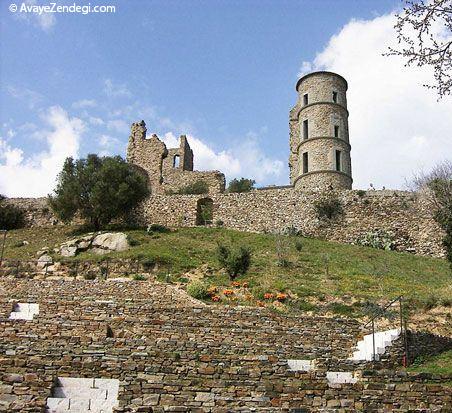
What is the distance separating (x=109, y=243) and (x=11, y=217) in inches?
510

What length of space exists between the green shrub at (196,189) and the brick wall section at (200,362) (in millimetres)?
27737

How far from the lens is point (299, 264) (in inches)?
1100

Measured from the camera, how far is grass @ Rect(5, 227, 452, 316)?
22250mm

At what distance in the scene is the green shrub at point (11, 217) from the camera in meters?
39.7

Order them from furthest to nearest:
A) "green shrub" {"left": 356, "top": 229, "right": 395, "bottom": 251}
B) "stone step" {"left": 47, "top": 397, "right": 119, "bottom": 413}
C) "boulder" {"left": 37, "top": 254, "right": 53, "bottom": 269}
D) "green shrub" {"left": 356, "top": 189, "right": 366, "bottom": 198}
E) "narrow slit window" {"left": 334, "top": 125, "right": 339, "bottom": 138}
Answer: "narrow slit window" {"left": 334, "top": 125, "right": 339, "bottom": 138} → "green shrub" {"left": 356, "top": 189, "right": 366, "bottom": 198} → "green shrub" {"left": 356, "top": 229, "right": 395, "bottom": 251} → "boulder" {"left": 37, "top": 254, "right": 53, "bottom": 269} → "stone step" {"left": 47, "top": 397, "right": 119, "bottom": 413}

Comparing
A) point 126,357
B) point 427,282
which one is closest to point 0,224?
point 427,282

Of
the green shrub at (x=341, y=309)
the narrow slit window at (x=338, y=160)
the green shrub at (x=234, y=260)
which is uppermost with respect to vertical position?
the narrow slit window at (x=338, y=160)

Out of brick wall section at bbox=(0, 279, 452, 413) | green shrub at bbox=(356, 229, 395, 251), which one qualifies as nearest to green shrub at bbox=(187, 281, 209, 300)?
brick wall section at bbox=(0, 279, 452, 413)

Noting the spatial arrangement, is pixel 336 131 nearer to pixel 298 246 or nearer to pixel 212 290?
pixel 298 246

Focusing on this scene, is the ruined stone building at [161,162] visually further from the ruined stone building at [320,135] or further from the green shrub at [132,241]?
the green shrub at [132,241]

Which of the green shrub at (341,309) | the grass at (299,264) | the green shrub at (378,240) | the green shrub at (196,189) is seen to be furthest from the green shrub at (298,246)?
the green shrub at (196,189)

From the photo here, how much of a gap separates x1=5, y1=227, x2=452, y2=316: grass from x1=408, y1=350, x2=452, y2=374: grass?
4.21 metres

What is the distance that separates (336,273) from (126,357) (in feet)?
51.7

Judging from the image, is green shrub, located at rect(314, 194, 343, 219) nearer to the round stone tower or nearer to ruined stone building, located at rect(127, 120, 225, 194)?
the round stone tower
